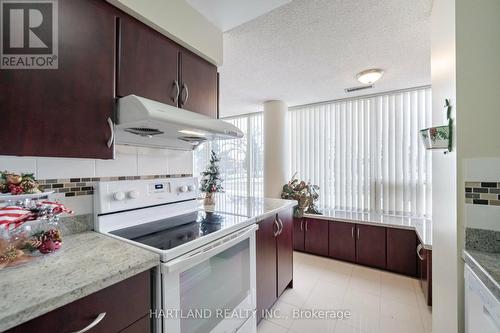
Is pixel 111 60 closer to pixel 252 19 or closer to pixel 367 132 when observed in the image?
pixel 252 19

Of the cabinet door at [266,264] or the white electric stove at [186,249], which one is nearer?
the white electric stove at [186,249]

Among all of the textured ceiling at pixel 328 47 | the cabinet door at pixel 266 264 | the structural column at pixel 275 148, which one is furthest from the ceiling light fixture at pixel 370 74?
the cabinet door at pixel 266 264

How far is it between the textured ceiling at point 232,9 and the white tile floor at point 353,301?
2.34 meters

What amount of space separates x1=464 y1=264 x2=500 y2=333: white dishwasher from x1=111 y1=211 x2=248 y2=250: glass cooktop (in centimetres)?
107

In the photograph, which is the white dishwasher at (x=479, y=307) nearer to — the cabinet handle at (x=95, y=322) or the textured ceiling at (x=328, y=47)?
the cabinet handle at (x=95, y=322)

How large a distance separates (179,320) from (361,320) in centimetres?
158

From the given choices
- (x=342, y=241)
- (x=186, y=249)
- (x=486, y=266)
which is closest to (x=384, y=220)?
(x=342, y=241)

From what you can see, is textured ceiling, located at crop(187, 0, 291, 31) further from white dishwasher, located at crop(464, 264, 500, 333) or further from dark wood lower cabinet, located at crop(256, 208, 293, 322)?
white dishwasher, located at crop(464, 264, 500, 333)

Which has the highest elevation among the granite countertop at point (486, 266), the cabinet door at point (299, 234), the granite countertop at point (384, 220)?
the granite countertop at point (486, 266)

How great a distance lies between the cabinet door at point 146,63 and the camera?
1.07 meters

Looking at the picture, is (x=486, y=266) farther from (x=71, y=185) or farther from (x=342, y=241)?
(x=342, y=241)

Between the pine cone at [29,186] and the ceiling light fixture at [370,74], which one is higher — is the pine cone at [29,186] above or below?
below

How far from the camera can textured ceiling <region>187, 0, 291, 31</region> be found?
1315 millimetres

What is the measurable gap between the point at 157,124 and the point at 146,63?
0.39 metres
